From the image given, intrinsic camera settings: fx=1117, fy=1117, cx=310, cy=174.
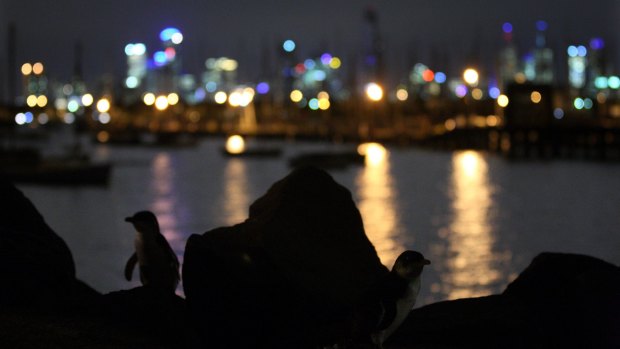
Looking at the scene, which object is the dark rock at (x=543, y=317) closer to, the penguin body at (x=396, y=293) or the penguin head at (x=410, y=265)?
the penguin body at (x=396, y=293)

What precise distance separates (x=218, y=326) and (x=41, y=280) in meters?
1.79

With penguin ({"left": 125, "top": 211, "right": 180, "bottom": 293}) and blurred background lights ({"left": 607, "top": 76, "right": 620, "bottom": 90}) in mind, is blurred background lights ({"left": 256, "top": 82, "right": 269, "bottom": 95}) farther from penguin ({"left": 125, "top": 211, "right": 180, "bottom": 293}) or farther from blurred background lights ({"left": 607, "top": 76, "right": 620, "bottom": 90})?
penguin ({"left": 125, "top": 211, "right": 180, "bottom": 293})

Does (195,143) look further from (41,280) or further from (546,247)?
(41,280)

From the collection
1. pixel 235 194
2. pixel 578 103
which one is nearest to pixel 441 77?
pixel 578 103

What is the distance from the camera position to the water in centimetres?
2818

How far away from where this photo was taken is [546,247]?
112ft

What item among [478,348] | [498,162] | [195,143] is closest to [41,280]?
[478,348]

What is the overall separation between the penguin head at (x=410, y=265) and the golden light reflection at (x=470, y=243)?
43.0ft

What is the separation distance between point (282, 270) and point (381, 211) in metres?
38.1


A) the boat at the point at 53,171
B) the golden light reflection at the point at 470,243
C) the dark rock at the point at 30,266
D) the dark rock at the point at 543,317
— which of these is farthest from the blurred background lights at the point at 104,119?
the dark rock at the point at 543,317

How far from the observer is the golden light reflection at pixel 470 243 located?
23.2 m

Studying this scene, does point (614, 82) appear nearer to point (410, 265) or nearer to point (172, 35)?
point (172, 35)

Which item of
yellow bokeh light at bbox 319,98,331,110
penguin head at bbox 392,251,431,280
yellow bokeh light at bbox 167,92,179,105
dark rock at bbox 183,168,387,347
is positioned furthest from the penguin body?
yellow bokeh light at bbox 167,92,179,105

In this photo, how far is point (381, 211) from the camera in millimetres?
47375
